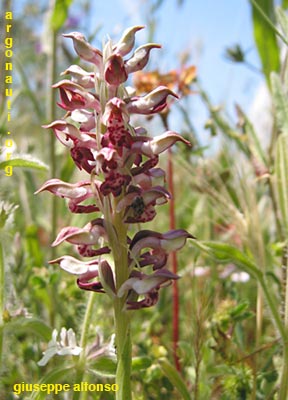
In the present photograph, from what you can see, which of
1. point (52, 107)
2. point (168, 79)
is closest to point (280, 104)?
point (168, 79)

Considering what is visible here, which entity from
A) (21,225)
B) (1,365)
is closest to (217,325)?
(1,365)

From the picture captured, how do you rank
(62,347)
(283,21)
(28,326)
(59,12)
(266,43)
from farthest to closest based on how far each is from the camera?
1. (59,12)
2. (266,43)
3. (283,21)
4. (28,326)
5. (62,347)

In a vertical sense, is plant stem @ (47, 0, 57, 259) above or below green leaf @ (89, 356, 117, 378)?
above

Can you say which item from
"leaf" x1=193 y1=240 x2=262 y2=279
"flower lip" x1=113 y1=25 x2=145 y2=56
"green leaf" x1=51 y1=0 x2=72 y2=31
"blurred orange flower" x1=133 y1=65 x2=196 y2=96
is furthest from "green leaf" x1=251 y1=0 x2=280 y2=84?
"flower lip" x1=113 y1=25 x2=145 y2=56

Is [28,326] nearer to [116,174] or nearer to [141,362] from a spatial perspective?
[141,362]

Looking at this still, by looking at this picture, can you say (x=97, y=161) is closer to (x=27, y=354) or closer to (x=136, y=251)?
(x=136, y=251)

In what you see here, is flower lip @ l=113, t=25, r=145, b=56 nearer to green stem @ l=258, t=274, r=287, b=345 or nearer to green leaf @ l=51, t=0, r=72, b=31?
green stem @ l=258, t=274, r=287, b=345

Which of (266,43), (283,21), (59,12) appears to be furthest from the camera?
(59,12)
